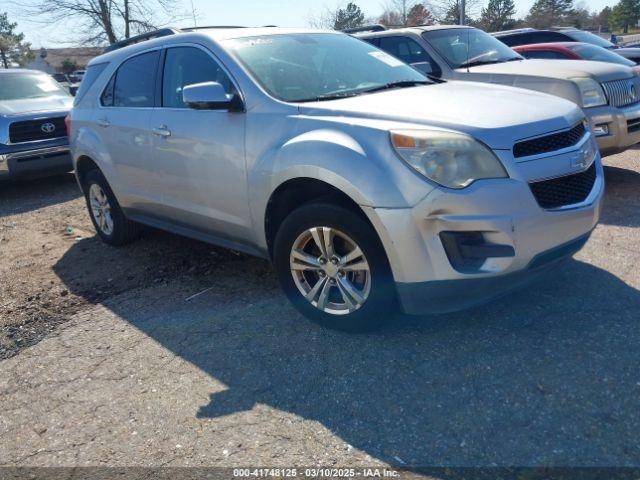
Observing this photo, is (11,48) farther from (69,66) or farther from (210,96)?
(210,96)

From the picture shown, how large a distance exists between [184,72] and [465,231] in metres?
2.58

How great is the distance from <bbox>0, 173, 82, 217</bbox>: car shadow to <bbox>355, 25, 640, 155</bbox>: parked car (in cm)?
502

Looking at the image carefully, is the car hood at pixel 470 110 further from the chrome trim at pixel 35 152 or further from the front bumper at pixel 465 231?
the chrome trim at pixel 35 152

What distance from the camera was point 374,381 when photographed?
2.99m

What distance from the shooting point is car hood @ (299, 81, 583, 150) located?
9.76ft

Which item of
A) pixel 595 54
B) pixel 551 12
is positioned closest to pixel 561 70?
pixel 595 54

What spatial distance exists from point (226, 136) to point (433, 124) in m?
1.45

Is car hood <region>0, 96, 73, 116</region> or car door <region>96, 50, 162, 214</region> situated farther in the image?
car hood <region>0, 96, 73, 116</region>

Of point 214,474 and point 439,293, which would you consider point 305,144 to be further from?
point 214,474

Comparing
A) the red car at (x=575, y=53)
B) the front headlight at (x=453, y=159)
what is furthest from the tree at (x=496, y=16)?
the front headlight at (x=453, y=159)

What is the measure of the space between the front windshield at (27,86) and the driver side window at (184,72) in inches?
238

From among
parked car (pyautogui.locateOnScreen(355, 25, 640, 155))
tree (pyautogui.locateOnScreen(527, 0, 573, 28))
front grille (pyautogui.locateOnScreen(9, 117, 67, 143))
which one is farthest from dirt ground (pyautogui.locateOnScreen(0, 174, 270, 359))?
tree (pyautogui.locateOnScreen(527, 0, 573, 28))

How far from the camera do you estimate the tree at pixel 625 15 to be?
6219 cm

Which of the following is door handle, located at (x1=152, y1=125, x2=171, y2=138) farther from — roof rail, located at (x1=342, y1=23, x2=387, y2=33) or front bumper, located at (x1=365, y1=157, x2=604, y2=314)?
roof rail, located at (x1=342, y1=23, x2=387, y2=33)
